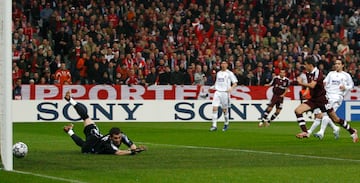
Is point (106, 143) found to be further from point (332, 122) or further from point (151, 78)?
point (151, 78)

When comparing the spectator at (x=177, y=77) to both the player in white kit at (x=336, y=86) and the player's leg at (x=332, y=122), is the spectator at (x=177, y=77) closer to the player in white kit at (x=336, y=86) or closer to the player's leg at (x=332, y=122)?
the player in white kit at (x=336, y=86)

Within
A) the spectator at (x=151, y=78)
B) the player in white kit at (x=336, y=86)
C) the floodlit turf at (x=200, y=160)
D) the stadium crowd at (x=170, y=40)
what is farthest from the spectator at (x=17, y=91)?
the player in white kit at (x=336, y=86)

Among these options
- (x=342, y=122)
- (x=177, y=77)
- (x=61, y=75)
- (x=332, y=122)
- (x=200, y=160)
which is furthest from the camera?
(x=177, y=77)

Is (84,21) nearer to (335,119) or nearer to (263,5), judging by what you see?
(263,5)

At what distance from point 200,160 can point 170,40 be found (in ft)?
70.2

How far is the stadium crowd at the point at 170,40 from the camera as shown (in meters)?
34.9

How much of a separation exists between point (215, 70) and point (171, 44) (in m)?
2.26

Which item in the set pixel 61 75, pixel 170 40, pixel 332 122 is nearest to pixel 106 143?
pixel 332 122

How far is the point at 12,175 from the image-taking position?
44.1ft

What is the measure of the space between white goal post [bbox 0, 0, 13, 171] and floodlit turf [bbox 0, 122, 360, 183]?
362 mm

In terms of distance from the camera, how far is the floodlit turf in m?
13.3

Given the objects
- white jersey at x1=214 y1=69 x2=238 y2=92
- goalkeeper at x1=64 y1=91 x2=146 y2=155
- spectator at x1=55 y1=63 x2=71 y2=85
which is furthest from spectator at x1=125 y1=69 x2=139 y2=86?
goalkeeper at x1=64 y1=91 x2=146 y2=155

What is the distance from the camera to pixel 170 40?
37625 millimetres

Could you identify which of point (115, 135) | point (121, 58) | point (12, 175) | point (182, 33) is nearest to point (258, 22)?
point (182, 33)
